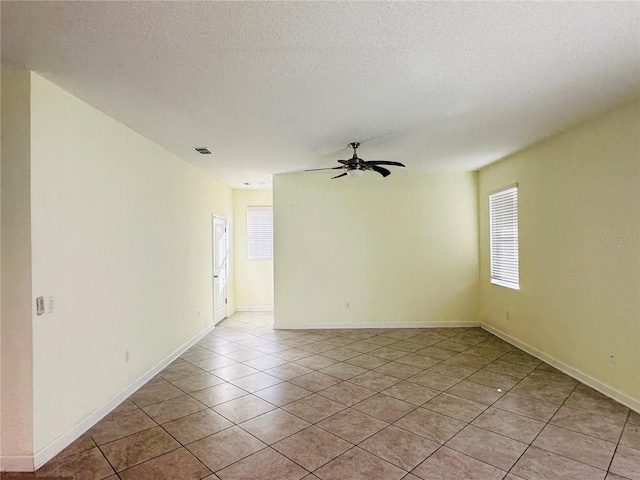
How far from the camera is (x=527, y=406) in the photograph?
322 centimetres

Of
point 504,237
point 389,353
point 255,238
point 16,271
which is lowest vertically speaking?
point 389,353

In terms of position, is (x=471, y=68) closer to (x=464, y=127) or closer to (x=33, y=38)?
(x=464, y=127)

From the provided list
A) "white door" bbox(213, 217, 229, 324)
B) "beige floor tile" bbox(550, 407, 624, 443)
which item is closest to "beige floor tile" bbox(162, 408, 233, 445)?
"beige floor tile" bbox(550, 407, 624, 443)

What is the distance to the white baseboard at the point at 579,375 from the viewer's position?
3.17 metres

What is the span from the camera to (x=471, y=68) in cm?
247

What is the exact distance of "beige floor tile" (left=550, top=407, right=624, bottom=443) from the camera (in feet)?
9.00

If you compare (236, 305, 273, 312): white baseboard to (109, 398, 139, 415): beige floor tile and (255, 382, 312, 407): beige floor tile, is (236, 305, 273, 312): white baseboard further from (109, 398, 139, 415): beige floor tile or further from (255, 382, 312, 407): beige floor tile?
(109, 398, 139, 415): beige floor tile

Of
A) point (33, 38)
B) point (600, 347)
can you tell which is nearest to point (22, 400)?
point (33, 38)

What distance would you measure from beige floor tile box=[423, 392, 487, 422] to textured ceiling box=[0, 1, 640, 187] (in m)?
2.66

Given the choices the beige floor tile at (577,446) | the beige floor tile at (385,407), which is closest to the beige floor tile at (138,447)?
the beige floor tile at (385,407)

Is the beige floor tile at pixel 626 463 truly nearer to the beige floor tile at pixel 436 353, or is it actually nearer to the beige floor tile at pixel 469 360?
the beige floor tile at pixel 469 360

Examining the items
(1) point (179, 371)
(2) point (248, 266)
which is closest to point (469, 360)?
(1) point (179, 371)

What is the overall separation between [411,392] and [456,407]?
0.47 metres

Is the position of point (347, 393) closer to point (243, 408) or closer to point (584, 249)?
point (243, 408)
